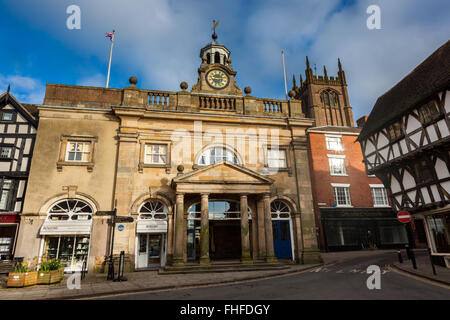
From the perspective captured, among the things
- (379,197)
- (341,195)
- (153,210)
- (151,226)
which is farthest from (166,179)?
(379,197)

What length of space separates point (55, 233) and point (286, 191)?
13349 millimetres

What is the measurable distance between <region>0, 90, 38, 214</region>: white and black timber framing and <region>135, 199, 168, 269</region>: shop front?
23.5 feet

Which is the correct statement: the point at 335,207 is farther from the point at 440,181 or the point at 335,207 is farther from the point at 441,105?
the point at 441,105

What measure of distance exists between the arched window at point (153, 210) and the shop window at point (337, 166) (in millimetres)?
18594

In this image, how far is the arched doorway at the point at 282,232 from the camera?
55.0ft

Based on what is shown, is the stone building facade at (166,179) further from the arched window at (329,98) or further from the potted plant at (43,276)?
the arched window at (329,98)

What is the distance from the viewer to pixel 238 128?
1805cm

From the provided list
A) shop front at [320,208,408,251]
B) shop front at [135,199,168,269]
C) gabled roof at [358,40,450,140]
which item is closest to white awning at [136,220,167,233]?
shop front at [135,199,168,269]

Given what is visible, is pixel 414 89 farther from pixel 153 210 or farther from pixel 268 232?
pixel 153 210

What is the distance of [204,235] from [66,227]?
24.0 feet

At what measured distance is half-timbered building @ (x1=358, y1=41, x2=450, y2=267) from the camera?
12469 millimetres

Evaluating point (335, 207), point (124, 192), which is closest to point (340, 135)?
point (335, 207)

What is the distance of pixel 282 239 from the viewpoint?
55.7ft

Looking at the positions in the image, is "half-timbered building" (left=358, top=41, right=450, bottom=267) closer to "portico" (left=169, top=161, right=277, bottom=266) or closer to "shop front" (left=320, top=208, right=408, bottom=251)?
"portico" (left=169, top=161, right=277, bottom=266)
